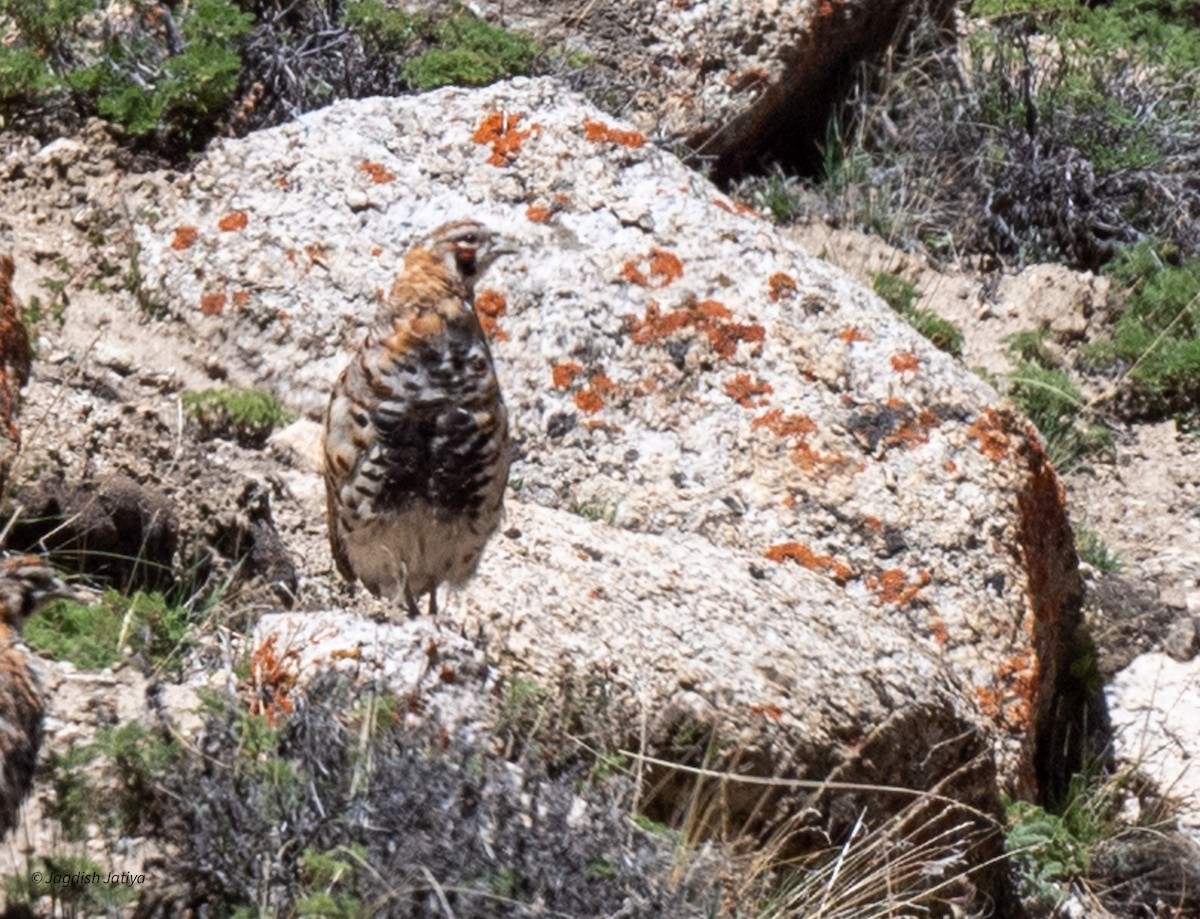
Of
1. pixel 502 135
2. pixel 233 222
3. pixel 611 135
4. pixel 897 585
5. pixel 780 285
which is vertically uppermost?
pixel 611 135

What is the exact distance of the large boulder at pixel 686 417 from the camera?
6.51m

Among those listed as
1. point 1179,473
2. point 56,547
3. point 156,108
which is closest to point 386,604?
point 56,547

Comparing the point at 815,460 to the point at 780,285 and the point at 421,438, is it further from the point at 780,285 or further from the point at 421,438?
Result: the point at 421,438

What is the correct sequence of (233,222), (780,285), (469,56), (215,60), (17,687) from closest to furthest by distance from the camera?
(17,687) → (780,285) → (233,222) → (215,60) → (469,56)

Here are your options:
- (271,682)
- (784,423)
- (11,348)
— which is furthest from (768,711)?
(11,348)

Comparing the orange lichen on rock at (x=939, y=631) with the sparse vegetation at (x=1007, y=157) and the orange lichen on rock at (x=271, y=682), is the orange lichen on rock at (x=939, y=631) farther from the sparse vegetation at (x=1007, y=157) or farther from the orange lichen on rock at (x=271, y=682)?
the sparse vegetation at (x=1007, y=157)

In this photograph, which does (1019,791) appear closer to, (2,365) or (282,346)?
(282,346)

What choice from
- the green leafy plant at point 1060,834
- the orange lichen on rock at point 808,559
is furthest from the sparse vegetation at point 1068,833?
the orange lichen on rock at point 808,559

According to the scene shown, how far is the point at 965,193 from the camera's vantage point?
1066 cm

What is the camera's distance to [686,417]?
777cm

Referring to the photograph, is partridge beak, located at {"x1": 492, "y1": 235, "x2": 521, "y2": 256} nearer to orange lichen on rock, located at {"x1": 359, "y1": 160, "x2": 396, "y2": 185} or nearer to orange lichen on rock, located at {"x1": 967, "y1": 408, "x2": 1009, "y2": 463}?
orange lichen on rock, located at {"x1": 359, "y1": 160, "x2": 396, "y2": 185}

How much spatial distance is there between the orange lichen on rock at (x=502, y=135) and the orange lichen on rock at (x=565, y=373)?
106 centimetres

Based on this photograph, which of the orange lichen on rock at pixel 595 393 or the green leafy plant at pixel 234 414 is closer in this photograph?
the green leafy plant at pixel 234 414

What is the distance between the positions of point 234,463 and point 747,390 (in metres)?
1.85
